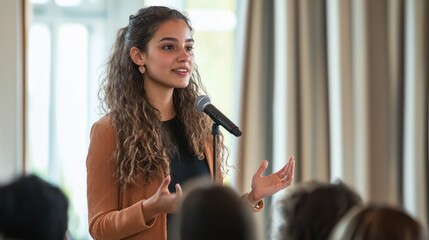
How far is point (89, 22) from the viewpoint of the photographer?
433cm

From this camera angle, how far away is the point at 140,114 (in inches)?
119

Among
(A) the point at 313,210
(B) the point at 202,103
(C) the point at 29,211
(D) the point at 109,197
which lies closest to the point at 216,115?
(B) the point at 202,103

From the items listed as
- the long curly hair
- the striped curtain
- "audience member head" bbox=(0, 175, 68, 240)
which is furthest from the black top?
the striped curtain

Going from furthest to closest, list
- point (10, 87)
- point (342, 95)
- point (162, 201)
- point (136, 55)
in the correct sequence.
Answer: point (342, 95) < point (10, 87) < point (136, 55) < point (162, 201)

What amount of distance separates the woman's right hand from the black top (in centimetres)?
22

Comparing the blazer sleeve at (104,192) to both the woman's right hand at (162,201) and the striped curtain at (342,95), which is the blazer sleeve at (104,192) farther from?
the striped curtain at (342,95)

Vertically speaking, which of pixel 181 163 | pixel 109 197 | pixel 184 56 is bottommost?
pixel 109 197

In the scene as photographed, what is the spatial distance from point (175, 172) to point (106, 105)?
418 millimetres

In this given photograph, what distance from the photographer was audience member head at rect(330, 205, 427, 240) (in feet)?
5.34

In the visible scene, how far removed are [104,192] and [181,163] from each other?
0.28 m

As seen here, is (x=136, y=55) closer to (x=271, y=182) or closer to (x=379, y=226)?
(x=271, y=182)

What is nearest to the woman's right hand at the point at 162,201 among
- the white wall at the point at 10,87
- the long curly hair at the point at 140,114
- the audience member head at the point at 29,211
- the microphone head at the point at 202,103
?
the long curly hair at the point at 140,114

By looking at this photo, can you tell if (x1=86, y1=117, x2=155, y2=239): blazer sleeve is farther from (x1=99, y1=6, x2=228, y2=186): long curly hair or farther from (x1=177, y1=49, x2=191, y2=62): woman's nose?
(x1=177, y1=49, x2=191, y2=62): woman's nose

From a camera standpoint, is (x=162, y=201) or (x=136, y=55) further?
(x=136, y=55)
